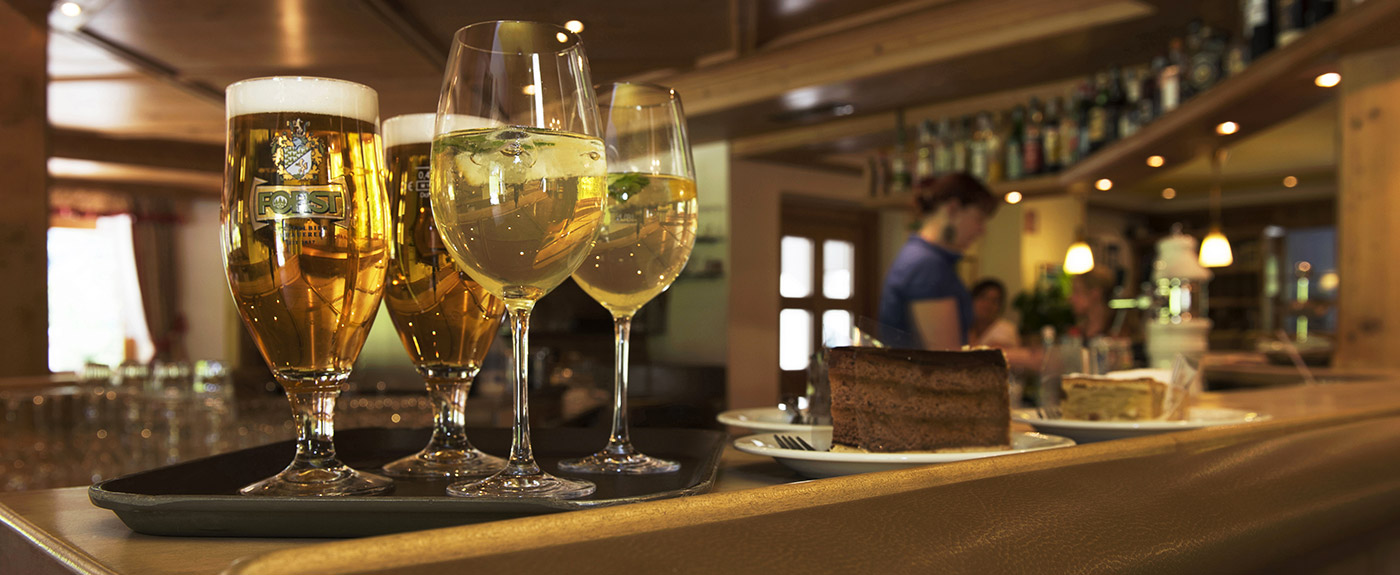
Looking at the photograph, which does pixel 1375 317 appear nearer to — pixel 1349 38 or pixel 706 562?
pixel 1349 38

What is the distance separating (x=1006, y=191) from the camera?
429cm

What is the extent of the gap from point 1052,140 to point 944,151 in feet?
2.30

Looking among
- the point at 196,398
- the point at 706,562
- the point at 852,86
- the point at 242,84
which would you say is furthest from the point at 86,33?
the point at 706,562

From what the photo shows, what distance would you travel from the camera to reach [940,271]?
118 inches

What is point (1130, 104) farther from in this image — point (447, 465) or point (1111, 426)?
point (447, 465)

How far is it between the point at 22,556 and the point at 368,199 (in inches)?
9.5

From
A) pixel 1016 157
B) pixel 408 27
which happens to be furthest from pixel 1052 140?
pixel 408 27

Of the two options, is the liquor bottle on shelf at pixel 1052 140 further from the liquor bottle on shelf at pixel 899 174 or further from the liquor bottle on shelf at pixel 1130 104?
the liquor bottle on shelf at pixel 899 174

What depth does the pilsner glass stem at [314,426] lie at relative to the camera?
530 mm

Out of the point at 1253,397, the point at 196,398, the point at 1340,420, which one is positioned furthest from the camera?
the point at 196,398

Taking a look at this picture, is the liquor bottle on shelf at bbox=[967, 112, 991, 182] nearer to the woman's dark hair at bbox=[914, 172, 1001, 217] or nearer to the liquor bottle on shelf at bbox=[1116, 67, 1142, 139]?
the liquor bottle on shelf at bbox=[1116, 67, 1142, 139]

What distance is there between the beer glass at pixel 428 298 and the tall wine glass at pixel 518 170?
0.30 feet

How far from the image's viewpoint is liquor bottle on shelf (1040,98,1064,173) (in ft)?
13.7

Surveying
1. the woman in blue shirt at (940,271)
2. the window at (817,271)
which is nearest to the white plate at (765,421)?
the woman in blue shirt at (940,271)
